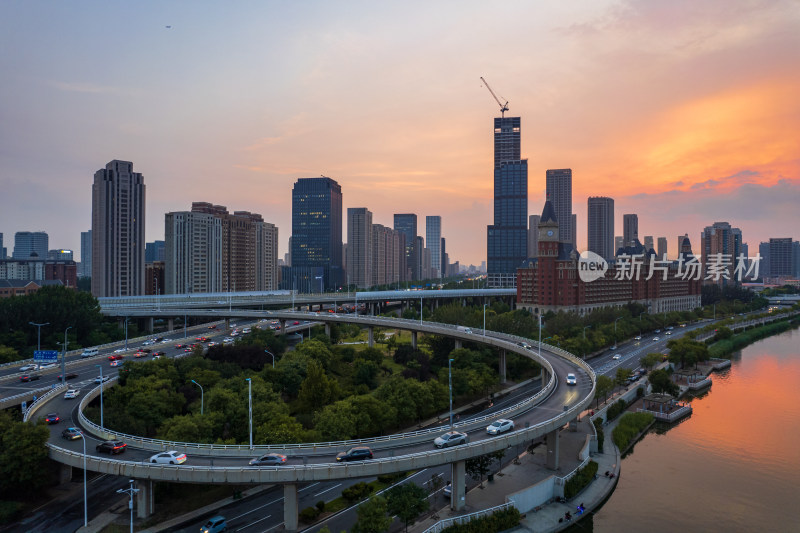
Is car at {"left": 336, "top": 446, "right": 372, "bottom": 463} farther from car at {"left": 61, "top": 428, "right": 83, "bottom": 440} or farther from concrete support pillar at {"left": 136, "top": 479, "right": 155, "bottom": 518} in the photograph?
car at {"left": 61, "top": 428, "right": 83, "bottom": 440}

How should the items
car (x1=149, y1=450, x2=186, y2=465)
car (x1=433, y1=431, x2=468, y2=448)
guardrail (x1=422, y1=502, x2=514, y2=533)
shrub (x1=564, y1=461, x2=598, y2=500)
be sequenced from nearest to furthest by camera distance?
car (x1=149, y1=450, x2=186, y2=465)
guardrail (x1=422, y1=502, x2=514, y2=533)
car (x1=433, y1=431, x2=468, y2=448)
shrub (x1=564, y1=461, x2=598, y2=500)

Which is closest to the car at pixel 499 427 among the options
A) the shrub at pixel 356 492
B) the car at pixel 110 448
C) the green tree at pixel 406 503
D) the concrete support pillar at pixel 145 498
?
Result: the green tree at pixel 406 503

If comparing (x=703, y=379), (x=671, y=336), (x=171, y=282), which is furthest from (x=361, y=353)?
(x=171, y=282)

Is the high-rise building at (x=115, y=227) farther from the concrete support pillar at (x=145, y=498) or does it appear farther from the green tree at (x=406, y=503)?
the green tree at (x=406, y=503)

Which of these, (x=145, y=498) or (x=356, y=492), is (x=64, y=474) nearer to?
(x=145, y=498)

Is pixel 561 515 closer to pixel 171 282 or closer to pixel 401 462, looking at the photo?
pixel 401 462

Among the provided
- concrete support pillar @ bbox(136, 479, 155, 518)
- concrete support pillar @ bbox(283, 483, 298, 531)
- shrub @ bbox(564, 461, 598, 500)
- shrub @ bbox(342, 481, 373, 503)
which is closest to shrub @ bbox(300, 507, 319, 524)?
concrete support pillar @ bbox(283, 483, 298, 531)

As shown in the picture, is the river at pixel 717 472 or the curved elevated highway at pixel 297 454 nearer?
the curved elevated highway at pixel 297 454
